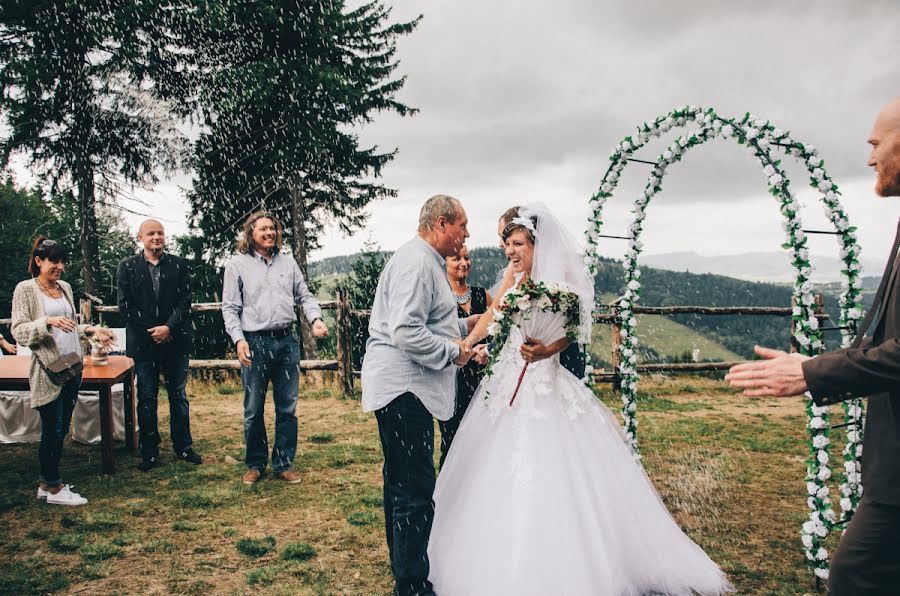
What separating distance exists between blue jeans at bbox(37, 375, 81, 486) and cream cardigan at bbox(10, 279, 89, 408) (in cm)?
9

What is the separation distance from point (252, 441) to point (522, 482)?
3.23 metres

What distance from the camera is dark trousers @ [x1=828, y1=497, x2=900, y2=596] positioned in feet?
6.12

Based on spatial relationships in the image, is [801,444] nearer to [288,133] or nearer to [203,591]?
[203,591]

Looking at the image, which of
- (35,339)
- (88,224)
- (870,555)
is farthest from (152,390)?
(88,224)

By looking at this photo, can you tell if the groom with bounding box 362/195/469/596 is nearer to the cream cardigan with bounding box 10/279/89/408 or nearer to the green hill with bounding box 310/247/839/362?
the cream cardigan with bounding box 10/279/89/408

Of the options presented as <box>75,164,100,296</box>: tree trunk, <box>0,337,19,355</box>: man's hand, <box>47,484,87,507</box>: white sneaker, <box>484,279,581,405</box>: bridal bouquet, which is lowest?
<box>47,484,87,507</box>: white sneaker

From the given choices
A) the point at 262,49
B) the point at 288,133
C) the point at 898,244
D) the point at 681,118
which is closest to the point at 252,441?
the point at 681,118

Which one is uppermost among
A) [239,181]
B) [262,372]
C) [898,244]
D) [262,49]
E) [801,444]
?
[262,49]

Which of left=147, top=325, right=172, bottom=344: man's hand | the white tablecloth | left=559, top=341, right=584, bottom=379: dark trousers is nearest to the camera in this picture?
left=559, top=341, right=584, bottom=379: dark trousers

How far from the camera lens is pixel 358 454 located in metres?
6.73

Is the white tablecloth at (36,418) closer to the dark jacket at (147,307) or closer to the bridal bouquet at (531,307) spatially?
the dark jacket at (147,307)

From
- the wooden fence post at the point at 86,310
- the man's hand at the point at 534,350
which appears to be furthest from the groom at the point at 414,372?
the wooden fence post at the point at 86,310

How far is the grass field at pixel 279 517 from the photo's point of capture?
151 inches

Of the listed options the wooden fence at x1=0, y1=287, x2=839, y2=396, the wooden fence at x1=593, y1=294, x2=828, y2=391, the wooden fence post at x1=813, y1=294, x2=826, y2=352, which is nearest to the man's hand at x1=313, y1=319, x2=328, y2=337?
the wooden fence at x1=0, y1=287, x2=839, y2=396
